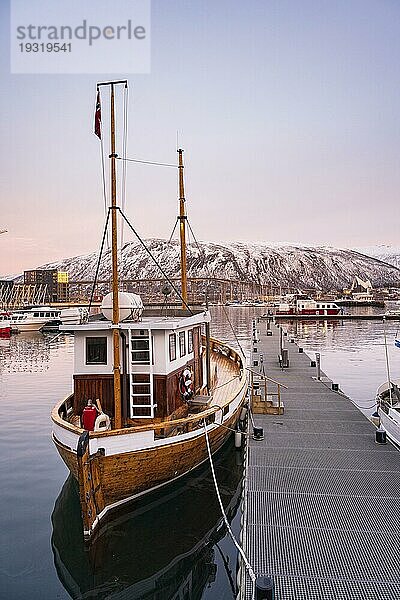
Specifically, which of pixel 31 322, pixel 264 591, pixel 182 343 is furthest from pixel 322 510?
pixel 31 322

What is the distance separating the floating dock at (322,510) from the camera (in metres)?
7.73

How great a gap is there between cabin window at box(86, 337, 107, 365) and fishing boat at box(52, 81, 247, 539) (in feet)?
0.10

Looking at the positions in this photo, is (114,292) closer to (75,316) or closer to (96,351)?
(96,351)

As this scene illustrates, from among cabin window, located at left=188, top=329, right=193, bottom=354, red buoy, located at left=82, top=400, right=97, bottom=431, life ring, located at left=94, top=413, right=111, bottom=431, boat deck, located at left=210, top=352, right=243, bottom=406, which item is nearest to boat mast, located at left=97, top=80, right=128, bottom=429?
life ring, located at left=94, top=413, right=111, bottom=431

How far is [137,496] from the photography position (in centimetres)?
1292

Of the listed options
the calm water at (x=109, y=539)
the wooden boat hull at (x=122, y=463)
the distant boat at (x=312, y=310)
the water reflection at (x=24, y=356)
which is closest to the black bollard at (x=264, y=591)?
the calm water at (x=109, y=539)

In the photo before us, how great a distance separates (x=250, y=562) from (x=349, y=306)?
170 metres

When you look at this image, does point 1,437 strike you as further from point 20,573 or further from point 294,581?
point 294,581

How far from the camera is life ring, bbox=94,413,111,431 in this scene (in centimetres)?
1316

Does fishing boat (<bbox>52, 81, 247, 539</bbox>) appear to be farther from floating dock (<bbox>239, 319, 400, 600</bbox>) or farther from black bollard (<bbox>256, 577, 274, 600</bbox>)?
black bollard (<bbox>256, 577, 274, 600</bbox>)

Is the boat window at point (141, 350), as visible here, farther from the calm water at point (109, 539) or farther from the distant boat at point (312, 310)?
the distant boat at point (312, 310)

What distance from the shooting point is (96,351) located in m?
15.0

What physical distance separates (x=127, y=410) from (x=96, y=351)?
6.80 feet

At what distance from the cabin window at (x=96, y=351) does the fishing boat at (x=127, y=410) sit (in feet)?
0.10
